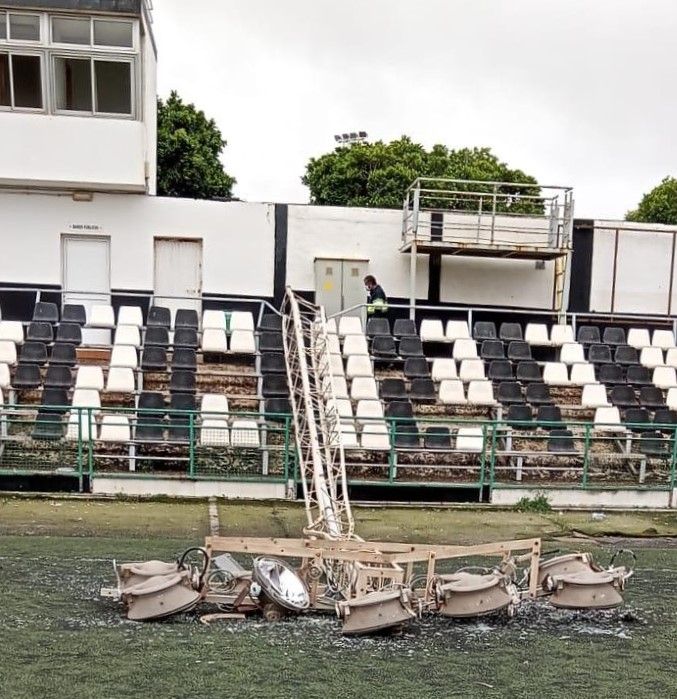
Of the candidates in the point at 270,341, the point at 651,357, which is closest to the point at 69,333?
the point at 270,341

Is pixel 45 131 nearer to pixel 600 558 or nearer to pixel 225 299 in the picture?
pixel 225 299

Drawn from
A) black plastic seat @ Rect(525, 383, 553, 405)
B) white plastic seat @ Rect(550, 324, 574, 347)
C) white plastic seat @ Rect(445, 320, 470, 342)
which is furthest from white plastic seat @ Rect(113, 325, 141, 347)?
white plastic seat @ Rect(550, 324, 574, 347)

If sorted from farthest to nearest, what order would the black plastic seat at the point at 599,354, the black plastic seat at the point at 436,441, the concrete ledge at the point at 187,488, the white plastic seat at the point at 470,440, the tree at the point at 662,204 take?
the tree at the point at 662,204 < the black plastic seat at the point at 599,354 < the black plastic seat at the point at 436,441 < the white plastic seat at the point at 470,440 < the concrete ledge at the point at 187,488

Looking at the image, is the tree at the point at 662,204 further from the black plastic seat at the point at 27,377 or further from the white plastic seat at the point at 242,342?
the black plastic seat at the point at 27,377

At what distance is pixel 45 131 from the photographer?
47.4 ft

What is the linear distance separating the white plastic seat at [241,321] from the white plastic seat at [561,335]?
609cm

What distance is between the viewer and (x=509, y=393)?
1303 centimetres

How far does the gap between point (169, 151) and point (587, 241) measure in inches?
745

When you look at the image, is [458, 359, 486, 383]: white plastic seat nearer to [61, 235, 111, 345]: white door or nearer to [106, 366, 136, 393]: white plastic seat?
[106, 366, 136, 393]: white plastic seat

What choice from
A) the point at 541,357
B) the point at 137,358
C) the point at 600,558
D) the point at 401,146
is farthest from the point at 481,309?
the point at 401,146

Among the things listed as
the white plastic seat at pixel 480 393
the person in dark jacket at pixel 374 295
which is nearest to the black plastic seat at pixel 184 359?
the person in dark jacket at pixel 374 295

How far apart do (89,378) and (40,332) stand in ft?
6.69

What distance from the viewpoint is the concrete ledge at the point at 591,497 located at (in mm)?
10914

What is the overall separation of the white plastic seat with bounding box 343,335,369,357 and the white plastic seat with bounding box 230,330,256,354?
5.41 ft
